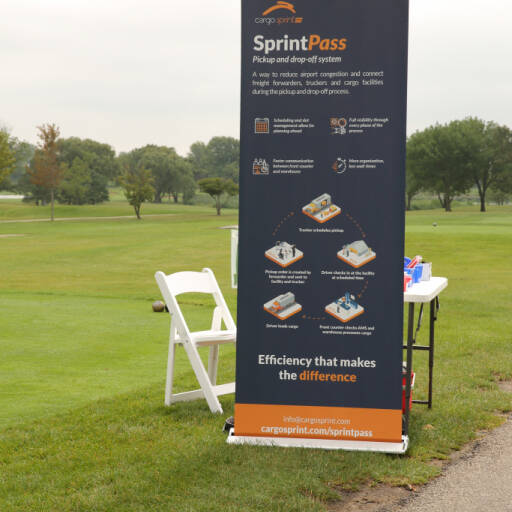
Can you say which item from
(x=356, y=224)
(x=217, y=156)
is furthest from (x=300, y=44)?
(x=217, y=156)

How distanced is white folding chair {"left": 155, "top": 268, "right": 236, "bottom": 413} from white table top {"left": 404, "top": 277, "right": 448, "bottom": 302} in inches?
65.7

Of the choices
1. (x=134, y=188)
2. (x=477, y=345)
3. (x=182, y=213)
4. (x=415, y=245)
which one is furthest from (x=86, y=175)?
(x=477, y=345)

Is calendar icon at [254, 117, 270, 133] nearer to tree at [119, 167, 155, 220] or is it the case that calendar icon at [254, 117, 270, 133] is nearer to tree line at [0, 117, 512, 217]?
tree at [119, 167, 155, 220]

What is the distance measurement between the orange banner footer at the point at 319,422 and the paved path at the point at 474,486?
0.56 metres

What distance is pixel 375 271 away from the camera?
16.8ft

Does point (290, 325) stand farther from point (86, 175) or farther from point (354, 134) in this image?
point (86, 175)

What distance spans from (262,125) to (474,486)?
2828 mm

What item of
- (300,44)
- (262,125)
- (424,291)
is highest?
(300,44)

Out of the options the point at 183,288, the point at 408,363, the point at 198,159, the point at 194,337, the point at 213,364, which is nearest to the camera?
the point at 408,363

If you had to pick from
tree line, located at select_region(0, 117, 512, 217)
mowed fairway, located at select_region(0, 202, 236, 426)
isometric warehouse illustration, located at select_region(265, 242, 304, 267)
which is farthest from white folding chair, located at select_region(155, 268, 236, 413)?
tree line, located at select_region(0, 117, 512, 217)

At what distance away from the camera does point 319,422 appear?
5258mm

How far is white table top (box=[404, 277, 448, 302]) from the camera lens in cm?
533

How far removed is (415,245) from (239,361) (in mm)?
29141

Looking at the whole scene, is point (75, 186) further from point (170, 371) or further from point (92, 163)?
point (170, 371)
